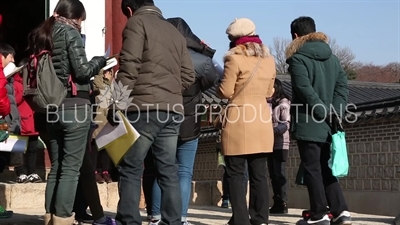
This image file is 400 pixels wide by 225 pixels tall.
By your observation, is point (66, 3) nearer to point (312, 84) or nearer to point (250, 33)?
point (250, 33)

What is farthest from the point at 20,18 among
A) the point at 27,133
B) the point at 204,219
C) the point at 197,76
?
the point at 197,76

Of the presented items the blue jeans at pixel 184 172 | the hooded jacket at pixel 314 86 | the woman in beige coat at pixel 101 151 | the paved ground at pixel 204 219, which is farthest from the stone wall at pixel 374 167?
the blue jeans at pixel 184 172

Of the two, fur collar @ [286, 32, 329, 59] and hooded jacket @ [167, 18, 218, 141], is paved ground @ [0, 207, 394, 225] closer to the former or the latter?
hooded jacket @ [167, 18, 218, 141]

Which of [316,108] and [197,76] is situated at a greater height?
[197,76]

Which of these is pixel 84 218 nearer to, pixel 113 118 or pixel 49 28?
pixel 113 118

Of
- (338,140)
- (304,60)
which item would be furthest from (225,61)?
(338,140)

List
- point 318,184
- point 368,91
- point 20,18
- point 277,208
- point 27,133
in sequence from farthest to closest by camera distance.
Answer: point 368,91 → point 20,18 → point 27,133 → point 277,208 → point 318,184

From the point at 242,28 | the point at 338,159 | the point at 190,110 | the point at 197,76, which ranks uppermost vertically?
the point at 242,28

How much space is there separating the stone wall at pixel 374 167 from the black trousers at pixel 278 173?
319cm

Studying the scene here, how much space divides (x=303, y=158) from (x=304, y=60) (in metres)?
0.88

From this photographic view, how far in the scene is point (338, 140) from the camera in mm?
6664

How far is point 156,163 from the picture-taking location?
5.71 meters

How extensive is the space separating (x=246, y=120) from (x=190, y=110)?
51 centimetres

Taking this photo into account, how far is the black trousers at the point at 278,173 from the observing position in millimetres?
8992
